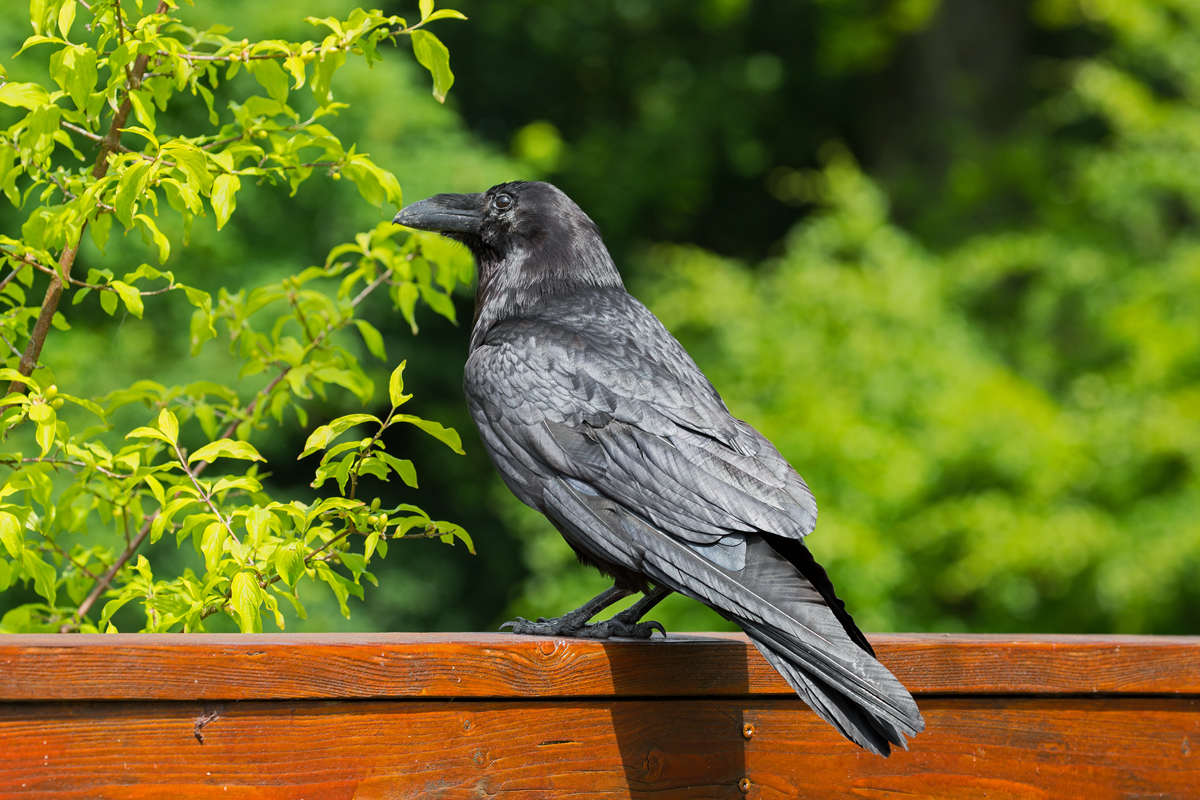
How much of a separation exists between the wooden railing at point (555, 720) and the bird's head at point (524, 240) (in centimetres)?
122

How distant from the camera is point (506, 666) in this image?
1.82 m

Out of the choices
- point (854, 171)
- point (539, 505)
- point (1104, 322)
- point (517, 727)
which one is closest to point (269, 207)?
point (854, 171)

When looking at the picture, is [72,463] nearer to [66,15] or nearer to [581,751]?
[66,15]

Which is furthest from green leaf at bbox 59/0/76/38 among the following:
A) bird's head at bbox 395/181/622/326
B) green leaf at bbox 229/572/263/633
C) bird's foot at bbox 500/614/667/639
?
bird's foot at bbox 500/614/667/639

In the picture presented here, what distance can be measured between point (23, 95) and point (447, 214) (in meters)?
1.28

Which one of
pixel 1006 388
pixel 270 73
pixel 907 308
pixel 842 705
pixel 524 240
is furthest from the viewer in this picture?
pixel 907 308

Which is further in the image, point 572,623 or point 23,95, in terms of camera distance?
point 572,623

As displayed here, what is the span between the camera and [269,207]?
8.62 meters

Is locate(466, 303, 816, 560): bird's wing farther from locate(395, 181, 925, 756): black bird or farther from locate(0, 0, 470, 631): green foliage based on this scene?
locate(0, 0, 470, 631): green foliage

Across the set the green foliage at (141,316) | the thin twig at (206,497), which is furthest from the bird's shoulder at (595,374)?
the thin twig at (206,497)

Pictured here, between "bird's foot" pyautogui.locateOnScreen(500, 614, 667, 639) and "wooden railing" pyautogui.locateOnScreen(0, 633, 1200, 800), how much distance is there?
15 cm

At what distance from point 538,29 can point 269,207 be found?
4853 mm

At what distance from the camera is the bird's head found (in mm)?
3123

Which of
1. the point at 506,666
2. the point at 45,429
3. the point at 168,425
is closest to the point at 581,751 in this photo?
the point at 506,666
